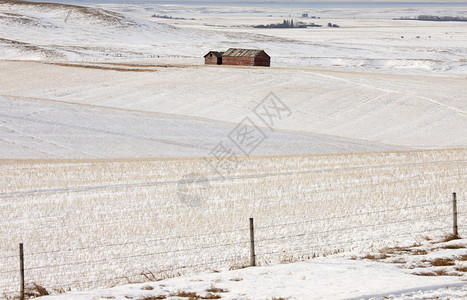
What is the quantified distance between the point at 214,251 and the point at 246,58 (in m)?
62.9

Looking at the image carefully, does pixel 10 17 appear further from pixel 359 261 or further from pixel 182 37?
pixel 359 261

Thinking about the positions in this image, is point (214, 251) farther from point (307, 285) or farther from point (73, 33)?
point (73, 33)

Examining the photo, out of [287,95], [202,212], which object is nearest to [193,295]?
[202,212]

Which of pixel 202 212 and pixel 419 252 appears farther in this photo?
pixel 202 212

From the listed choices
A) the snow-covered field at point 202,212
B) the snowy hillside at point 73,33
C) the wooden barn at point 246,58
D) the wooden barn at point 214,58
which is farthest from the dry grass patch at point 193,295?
the snowy hillside at point 73,33

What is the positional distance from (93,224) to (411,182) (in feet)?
44.0

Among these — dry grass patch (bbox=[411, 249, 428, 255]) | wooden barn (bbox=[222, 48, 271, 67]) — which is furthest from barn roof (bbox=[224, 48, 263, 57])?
dry grass patch (bbox=[411, 249, 428, 255])

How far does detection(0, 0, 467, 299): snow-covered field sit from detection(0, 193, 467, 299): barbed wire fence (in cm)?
7

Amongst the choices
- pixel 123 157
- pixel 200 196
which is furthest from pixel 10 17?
pixel 200 196

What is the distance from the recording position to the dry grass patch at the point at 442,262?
45.0ft

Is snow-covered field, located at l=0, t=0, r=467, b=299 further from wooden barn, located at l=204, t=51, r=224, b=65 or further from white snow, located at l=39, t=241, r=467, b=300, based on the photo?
wooden barn, located at l=204, t=51, r=224, b=65

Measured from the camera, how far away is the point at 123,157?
32.4m

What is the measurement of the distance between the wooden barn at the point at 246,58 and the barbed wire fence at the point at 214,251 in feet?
193

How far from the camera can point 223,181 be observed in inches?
1053
